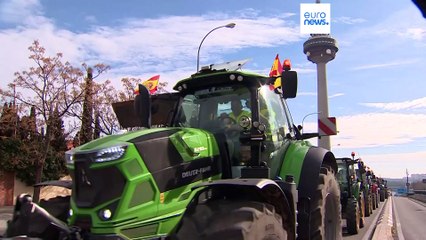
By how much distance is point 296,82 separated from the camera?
18.1 feet

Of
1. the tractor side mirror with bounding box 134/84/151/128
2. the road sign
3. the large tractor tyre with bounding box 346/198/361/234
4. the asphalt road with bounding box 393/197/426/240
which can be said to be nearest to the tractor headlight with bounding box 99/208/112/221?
the tractor side mirror with bounding box 134/84/151/128

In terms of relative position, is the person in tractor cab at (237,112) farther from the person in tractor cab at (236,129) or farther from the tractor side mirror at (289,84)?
the tractor side mirror at (289,84)

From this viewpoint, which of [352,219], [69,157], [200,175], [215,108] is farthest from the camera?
[352,219]

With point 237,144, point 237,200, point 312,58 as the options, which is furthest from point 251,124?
point 312,58

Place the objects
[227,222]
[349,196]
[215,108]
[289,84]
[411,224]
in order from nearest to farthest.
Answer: [227,222], [289,84], [215,108], [349,196], [411,224]

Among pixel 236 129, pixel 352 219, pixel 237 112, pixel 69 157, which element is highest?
pixel 237 112

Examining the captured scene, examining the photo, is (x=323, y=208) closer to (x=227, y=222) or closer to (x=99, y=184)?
(x=227, y=222)

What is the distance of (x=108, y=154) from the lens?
4.03 meters

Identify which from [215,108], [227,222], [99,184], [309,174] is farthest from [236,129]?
[99,184]

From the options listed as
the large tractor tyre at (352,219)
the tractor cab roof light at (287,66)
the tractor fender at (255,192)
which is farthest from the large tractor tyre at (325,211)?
the large tractor tyre at (352,219)

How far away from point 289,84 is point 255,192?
1.62 meters

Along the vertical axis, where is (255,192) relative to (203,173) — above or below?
below

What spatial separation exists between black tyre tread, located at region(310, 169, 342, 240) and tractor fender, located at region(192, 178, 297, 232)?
916 mm

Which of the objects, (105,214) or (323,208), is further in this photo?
(323,208)
